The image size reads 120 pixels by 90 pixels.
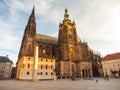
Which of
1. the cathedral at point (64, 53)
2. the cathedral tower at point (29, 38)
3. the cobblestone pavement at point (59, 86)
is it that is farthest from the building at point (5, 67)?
the cobblestone pavement at point (59, 86)

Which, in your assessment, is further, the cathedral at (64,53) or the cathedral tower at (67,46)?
the cathedral tower at (67,46)

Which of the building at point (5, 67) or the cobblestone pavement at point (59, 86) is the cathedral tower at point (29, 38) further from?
the cobblestone pavement at point (59, 86)

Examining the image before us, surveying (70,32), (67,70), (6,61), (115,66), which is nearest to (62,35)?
(70,32)

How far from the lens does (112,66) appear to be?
2413 inches

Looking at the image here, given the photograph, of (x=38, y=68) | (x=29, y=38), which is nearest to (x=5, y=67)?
(x=29, y=38)

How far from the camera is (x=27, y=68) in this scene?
4006cm

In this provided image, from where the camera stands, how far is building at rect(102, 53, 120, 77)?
57.8 m

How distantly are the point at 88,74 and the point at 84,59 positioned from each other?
7.93 m

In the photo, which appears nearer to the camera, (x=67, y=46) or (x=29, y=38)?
(x=29, y=38)

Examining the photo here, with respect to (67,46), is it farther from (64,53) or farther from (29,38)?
(29,38)

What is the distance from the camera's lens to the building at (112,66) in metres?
57.8

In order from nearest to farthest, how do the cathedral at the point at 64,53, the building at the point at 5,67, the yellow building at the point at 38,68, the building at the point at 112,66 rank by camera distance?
the yellow building at the point at 38,68 < the cathedral at the point at 64,53 < the building at the point at 112,66 < the building at the point at 5,67

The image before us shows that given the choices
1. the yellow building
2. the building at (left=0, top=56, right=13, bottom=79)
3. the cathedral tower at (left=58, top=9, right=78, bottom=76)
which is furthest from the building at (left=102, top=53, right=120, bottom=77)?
the building at (left=0, top=56, right=13, bottom=79)

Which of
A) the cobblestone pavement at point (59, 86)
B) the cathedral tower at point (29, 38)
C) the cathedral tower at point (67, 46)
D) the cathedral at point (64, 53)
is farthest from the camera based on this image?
the cathedral tower at point (67, 46)
